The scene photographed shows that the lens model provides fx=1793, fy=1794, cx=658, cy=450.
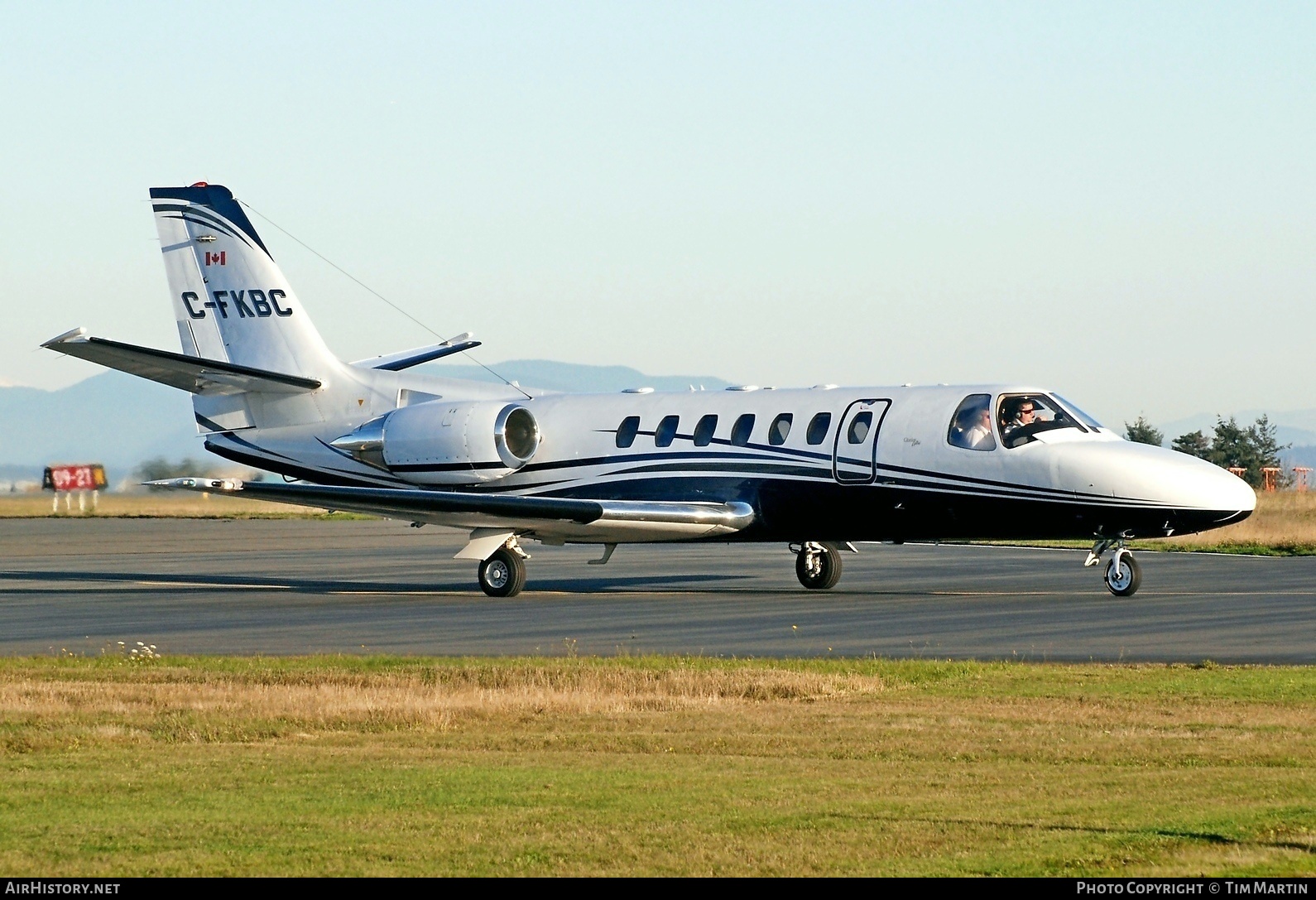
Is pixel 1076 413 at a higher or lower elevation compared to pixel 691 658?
higher

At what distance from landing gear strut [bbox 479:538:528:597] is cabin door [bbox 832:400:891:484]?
17.2ft

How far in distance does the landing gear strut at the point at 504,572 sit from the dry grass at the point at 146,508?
40109 mm

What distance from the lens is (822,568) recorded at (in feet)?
93.4

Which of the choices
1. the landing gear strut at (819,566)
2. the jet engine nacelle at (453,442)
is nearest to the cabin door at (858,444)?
the landing gear strut at (819,566)

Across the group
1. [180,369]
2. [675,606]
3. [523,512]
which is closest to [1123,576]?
[675,606]

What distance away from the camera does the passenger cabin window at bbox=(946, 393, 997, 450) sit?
25.4 m

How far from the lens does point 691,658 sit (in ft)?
55.9

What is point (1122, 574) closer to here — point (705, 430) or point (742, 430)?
point (742, 430)

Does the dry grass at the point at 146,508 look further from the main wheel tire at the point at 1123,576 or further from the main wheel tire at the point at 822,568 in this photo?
the main wheel tire at the point at 1123,576

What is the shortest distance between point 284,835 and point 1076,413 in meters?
18.9

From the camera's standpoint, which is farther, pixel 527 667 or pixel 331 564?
pixel 331 564

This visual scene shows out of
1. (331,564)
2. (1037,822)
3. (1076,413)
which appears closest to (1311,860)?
(1037,822)
